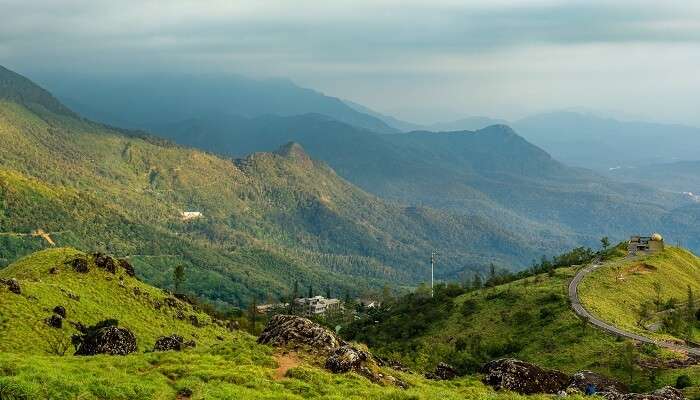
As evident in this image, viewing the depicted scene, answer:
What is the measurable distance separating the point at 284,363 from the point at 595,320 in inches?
2513

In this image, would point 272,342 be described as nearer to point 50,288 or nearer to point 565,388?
point 565,388

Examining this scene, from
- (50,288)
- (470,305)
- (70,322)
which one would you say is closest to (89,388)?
(70,322)

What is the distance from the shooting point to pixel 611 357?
230ft

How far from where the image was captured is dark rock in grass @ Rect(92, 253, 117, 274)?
88125mm

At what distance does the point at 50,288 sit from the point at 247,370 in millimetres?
44470

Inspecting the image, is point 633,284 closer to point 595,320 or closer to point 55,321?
point 595,320

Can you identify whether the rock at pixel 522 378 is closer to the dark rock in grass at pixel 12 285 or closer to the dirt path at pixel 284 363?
the dirt path at pixel 284 363

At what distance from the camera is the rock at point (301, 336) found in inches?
1674

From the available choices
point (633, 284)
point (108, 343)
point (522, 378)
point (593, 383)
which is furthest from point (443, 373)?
point (633, 284)

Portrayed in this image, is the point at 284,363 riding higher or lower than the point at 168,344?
higher

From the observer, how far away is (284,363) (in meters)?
39.0

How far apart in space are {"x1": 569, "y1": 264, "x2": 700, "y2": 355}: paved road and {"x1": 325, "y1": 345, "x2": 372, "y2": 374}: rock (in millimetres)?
46966

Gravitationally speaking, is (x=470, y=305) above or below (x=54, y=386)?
below

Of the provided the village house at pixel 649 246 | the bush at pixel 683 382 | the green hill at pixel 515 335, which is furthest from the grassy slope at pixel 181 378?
the village house at pixel 649 246
